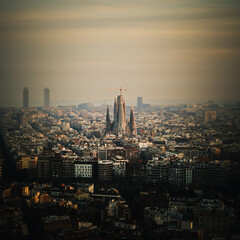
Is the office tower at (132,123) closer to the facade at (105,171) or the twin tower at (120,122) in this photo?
the twin tower at (120,122)

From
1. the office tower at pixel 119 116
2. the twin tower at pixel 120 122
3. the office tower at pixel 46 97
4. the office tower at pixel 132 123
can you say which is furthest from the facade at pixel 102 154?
the office tower at pixel 132 123

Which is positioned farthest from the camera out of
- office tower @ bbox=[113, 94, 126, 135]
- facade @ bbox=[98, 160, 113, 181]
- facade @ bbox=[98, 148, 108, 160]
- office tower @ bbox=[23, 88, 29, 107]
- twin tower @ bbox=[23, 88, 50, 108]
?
office tower @ bbox=[113, 94, 126, 135]

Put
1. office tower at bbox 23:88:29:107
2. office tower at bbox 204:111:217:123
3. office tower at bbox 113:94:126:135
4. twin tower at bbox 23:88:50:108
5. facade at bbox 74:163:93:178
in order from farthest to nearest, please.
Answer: office tower at bbox 113:94:126:135 → twin tower at bbox 23:88:50:108 → office tower at bbox 23:88:29:107 → office tower at bbox 204:111:217:123 → facade at bbox 74:163:93:178

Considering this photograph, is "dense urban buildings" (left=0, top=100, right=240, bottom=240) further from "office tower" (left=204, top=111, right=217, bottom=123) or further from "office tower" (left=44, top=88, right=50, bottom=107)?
"office tower" (left=44, top=88, right=50, bottom=107)

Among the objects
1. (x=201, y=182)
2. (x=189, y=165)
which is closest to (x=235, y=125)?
(x=189, y=165)

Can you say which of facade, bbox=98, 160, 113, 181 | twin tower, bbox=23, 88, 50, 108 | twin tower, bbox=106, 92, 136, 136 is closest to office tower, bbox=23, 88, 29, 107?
twin tower, bbox=23, 88, 50, 108

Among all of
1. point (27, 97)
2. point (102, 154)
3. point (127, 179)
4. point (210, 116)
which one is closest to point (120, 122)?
point (27, 97)

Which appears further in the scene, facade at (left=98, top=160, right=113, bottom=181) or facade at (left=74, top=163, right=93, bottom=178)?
facade at (left=74, top=163, right=93, bottom=178)

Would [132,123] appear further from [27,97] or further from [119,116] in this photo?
[27,97]
